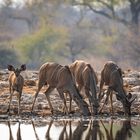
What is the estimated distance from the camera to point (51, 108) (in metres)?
→ 24.2

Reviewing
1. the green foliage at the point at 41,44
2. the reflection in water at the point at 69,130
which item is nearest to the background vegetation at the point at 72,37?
the green foliage at the point at 41,44

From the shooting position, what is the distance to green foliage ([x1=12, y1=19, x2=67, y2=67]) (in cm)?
6600

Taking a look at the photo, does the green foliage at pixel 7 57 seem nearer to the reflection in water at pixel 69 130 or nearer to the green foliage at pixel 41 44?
the green foliage at pixel 41 44

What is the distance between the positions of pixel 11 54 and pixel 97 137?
1681 inches

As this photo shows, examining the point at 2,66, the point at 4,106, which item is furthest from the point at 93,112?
the point at 2,66

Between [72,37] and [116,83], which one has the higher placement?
[72,37]

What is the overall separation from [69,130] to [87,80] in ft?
13.7

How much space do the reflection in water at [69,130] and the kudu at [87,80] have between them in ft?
4.35

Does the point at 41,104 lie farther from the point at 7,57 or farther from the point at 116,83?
the point at 7,57

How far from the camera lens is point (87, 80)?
23.7 m

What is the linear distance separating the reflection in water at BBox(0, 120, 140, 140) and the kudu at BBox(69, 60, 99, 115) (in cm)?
132

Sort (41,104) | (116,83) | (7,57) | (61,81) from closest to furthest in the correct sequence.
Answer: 1. (61,81)
2. (116,83)
3. (41,104)
4. (7,57)

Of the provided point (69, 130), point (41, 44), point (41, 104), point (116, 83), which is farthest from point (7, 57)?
point (69, 130)

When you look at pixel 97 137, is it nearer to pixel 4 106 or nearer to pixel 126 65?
pixel 4 106
